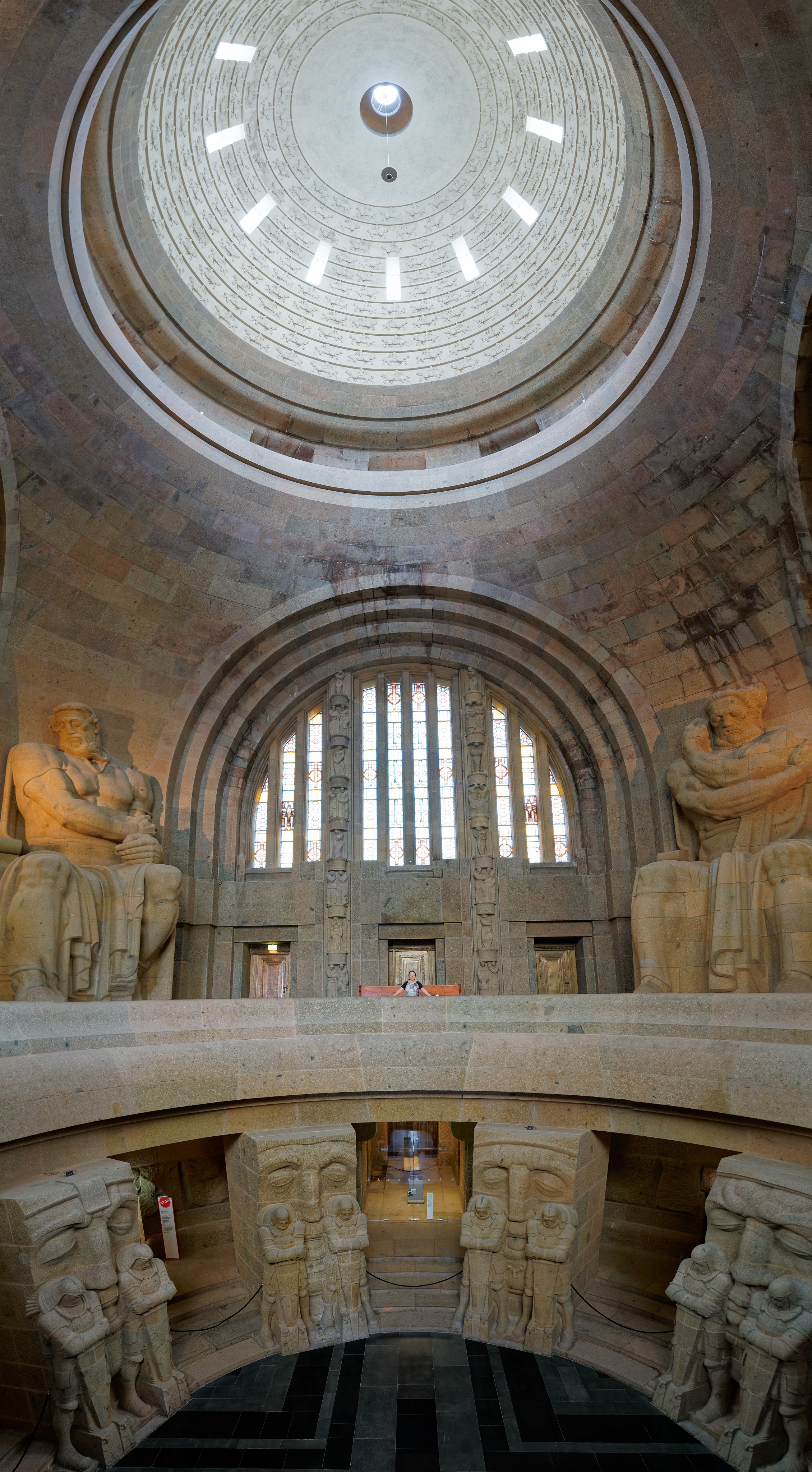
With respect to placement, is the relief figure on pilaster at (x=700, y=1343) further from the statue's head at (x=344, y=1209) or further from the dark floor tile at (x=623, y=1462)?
the statue's head at (x=344, y=1209)

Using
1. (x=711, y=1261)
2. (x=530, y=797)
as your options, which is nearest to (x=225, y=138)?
(x=530, y=797)

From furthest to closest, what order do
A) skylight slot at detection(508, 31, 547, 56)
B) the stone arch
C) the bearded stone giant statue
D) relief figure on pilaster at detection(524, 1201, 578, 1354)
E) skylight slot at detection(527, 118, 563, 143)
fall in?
skylight slot at detection(527, 118, 563, 143)
skylight slot at detection(508, 31, 547, 56)
the stone arch
the bearded stone giant statue
relief figure on pilaster at detection(524, 1201, 578, 1354)

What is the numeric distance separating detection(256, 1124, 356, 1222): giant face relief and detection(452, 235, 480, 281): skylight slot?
11248 mm

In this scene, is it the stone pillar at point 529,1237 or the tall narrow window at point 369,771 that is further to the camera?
the tall narrow window at point 369,771

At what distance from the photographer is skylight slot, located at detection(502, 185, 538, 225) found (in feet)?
38.6

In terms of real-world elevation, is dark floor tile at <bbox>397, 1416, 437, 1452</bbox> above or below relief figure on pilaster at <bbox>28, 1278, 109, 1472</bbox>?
below

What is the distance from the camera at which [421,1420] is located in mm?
4898

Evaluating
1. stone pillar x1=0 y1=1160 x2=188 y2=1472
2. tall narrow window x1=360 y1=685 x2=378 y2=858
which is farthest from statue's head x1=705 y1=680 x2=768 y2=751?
stone pillar x1=0 y1=1160 x2=188 y2=1472

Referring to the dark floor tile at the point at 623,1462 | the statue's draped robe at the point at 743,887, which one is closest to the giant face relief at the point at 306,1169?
the dark floor tile at the point at 623,1462

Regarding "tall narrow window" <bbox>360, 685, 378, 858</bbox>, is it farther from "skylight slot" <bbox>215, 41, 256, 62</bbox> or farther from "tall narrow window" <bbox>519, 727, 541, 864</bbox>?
"skylight slot" <bbox>215, 41, 256, 62</bbox>

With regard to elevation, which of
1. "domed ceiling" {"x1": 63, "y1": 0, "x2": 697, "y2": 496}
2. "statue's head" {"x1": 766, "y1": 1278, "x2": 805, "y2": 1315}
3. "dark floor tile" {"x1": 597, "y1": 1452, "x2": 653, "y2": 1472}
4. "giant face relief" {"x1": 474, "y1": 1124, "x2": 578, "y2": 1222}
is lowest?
"dark floor tile" {"x1": 597, "y1": 1452, "x2": 653, "y2": 1472}

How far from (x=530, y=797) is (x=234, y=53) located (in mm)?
10216

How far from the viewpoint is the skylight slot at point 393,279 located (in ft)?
41.0

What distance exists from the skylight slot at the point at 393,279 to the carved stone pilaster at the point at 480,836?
219 inches
